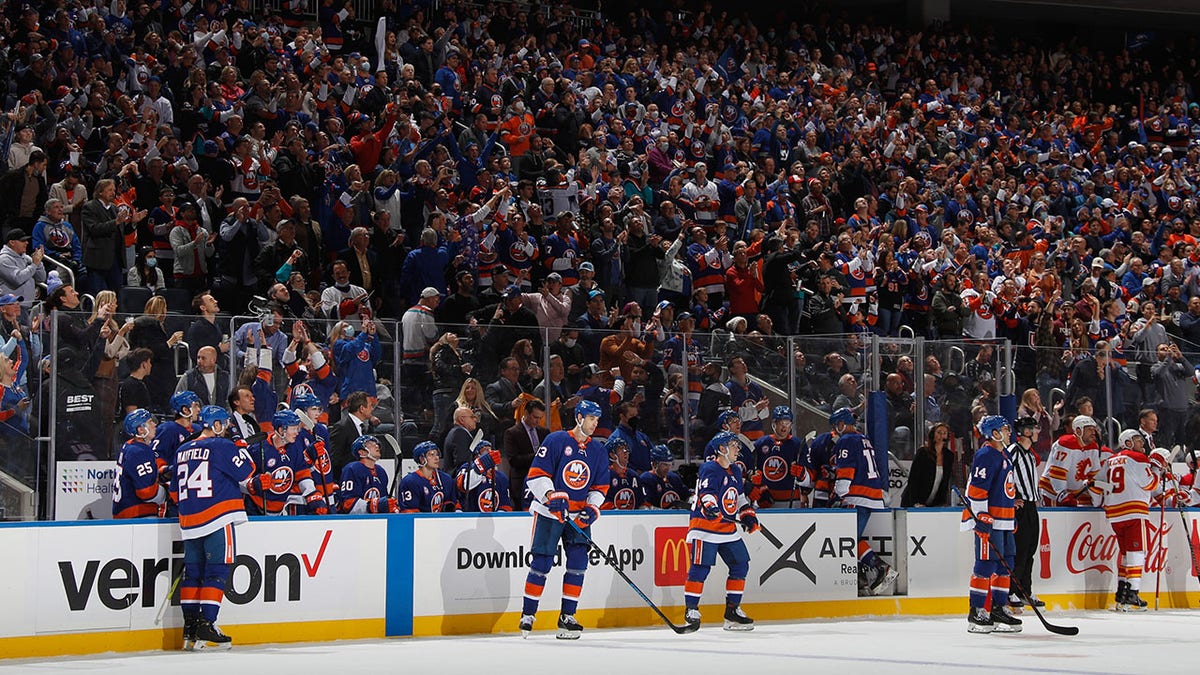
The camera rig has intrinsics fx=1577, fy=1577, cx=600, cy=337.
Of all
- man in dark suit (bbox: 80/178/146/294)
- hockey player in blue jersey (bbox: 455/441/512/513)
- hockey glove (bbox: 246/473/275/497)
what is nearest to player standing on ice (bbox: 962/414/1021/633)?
hockey player in blue jersey (bbox: 455/441/512/513)

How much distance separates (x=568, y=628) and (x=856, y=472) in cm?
393

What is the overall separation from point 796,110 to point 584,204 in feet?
21.9

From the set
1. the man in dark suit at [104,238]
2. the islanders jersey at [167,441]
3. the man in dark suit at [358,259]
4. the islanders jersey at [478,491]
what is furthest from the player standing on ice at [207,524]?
the man in dark suit at [358,259]

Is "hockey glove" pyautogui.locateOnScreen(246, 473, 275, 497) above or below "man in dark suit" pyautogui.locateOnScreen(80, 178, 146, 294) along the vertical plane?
below

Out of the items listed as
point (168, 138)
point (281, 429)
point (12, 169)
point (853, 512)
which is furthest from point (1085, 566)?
point (12, 169)

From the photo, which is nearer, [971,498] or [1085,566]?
[971,498]

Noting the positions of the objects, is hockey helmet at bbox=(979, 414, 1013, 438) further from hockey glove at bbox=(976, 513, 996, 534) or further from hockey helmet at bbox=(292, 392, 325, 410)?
hockey helmet at bbox=(292, 392, 325, 410)

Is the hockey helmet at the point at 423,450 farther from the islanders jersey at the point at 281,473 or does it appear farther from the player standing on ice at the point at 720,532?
A: the player standing on ice at the point at 720,532

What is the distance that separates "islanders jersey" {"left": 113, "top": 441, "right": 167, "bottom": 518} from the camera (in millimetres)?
11211

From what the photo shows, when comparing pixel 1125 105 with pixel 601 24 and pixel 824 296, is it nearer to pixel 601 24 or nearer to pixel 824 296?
pixel 601 24

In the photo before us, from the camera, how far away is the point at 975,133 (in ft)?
84.3

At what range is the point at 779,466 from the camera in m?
14.7

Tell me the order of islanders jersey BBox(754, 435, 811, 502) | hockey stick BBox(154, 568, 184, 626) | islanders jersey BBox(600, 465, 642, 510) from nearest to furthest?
hockey stick BBox(154, 568, 184, 626) < islanders jersey BBox(600, 465, 642, 510) < islanders jersey BBox(754, 435, 811, 502)

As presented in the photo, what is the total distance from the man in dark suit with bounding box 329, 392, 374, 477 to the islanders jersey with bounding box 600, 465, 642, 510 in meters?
2.32
